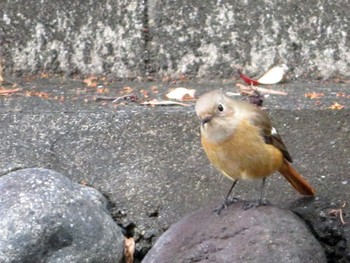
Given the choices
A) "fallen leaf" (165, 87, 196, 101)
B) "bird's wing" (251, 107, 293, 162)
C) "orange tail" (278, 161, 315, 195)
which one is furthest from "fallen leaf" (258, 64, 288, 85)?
"bird's wing" (251, 107, 293, 162)

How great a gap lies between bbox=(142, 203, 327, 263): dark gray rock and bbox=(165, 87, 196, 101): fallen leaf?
1.30 m

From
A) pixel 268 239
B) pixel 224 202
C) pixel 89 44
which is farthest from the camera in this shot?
pixel 89 44

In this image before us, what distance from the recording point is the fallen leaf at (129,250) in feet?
17.8

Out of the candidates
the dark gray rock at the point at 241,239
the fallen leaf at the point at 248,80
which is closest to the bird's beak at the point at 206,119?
the dark gray rock at the point at 241,239

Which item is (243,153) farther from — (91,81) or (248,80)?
(91,81)

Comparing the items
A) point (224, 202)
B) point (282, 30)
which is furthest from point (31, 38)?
point (224, 202)

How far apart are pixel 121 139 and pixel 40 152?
0.47 m

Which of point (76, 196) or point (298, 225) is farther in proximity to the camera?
point (76, 196)

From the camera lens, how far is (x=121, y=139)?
5.75m

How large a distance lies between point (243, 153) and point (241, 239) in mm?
465

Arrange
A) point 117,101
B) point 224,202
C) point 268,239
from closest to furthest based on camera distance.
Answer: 1. point 268,239
2. point 224,202
3. point 117,101

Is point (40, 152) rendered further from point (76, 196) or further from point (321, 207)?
point (321, 207)

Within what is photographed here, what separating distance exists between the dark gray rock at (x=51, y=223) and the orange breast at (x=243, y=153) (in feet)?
2.40

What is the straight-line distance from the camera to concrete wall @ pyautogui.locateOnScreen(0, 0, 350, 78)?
21.1 ft
